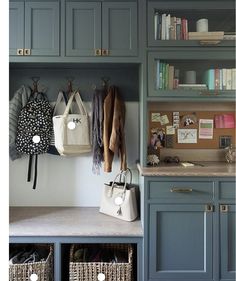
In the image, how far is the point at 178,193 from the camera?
1.93m

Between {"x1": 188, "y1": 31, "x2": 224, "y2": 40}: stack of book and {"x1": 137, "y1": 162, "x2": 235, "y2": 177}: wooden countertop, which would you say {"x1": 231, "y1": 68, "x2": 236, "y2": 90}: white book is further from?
{"x1": 137, "y1": 162, "x2": 235, "y2": 177}: wooden countertop

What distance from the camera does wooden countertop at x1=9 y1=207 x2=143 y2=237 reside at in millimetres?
1946

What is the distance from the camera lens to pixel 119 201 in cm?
219

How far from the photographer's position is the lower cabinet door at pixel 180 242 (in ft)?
6.33

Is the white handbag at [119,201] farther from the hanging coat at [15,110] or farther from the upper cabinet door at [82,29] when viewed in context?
the upper cabinet door at [82,29]

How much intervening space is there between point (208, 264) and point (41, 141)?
5.05 feet

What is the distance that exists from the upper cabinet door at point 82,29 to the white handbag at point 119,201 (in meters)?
1.04

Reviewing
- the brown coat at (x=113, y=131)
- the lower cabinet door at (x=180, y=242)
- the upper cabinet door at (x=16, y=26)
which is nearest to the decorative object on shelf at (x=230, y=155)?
the lower cabinet door at (x=180, y=242)

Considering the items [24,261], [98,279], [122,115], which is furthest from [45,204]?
[122,115]

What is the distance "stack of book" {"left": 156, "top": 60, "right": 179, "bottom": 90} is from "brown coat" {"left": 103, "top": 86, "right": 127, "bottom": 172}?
1.26ft

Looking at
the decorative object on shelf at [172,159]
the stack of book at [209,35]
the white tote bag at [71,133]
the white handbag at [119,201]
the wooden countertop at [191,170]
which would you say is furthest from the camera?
the decorative object on shelf at [172,159]

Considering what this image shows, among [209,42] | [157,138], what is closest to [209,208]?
[157,138]

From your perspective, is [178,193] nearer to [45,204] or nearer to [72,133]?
[72,133]

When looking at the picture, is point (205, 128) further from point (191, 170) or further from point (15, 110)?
point (15, 110)
